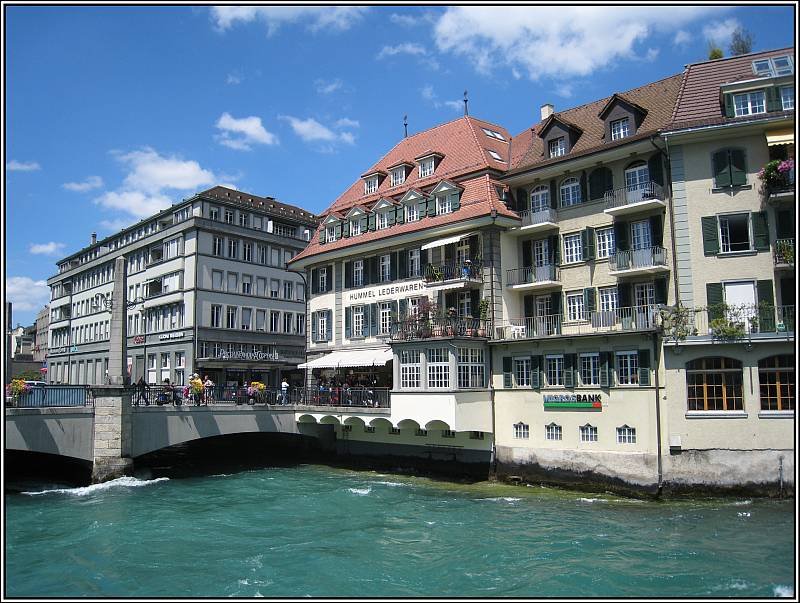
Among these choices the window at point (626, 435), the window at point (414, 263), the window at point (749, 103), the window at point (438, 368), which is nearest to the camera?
the window at point (749, 103)

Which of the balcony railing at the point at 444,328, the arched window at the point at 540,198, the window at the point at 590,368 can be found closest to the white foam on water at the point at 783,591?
the window at the point at 590,368

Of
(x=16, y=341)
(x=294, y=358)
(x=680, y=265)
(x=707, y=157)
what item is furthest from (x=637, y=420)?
(x=16, y=341)

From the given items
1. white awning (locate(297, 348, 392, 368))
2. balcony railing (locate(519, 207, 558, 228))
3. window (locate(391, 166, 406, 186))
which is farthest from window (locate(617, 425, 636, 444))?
window (locate(391, 166, 406, 186))

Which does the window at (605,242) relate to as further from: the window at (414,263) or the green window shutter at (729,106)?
the window at (414,263)

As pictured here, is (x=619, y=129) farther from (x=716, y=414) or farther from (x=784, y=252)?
(x=716, y=414)

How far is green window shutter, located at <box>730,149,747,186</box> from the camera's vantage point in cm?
2705

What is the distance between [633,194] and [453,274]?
937cm

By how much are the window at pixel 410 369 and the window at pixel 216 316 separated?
93.9ft

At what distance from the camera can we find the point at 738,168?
89.1ft

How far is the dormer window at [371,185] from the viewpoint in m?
43.3

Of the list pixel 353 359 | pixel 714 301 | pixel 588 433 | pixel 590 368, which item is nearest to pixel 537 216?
pixel 590 368

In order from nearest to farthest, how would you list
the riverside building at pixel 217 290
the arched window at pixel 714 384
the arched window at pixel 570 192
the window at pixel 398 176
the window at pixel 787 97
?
the arched window at pixel 714 384 → the window at pixel 787 97 → the arched window at pixel 570 192 → the window at pixel 398 176 → the riverside building at pixel 217 290

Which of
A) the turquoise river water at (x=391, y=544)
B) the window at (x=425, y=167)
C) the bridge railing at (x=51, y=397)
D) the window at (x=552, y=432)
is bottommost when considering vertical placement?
the turquoise river water at (x=391, y=544)

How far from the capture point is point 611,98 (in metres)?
31.9
